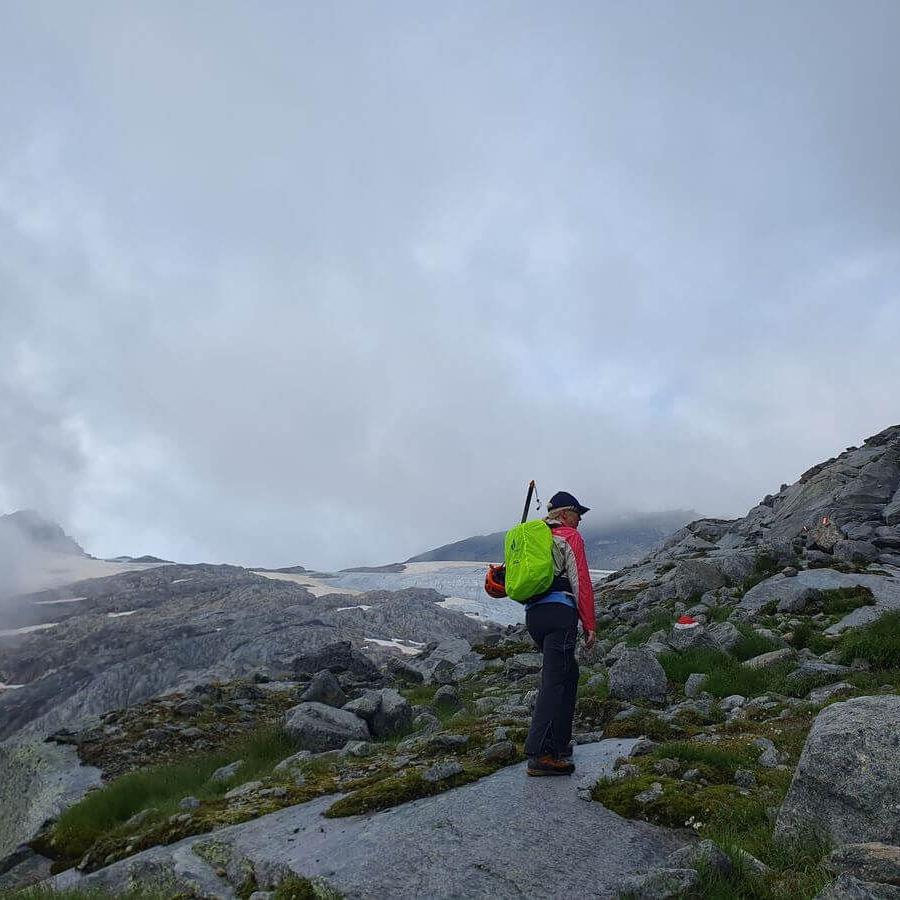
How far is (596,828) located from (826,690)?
6.34 m

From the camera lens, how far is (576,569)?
797cm

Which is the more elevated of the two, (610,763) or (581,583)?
(581,583)

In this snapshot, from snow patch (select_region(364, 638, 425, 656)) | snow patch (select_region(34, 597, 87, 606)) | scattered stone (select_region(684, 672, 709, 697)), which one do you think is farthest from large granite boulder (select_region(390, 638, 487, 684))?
snow patch (select_region(34, 597, 87, 606))

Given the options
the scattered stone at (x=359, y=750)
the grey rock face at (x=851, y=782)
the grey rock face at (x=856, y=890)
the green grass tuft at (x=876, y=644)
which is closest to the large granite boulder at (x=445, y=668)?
the scattered stone at (x=359, y=750)

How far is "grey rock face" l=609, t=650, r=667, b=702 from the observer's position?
11.6 meters

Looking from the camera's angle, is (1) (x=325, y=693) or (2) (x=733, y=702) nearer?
(2) (x=733, y=702)

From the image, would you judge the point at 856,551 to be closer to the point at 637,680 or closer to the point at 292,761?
the point at 637,680

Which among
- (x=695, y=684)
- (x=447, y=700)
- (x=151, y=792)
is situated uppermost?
(x=695, y=684)

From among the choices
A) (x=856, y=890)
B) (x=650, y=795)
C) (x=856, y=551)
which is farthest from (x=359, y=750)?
(x=856, y=551)

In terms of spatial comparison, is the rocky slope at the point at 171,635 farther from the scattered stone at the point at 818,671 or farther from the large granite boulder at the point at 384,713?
the scattered stone at the point at 818,671

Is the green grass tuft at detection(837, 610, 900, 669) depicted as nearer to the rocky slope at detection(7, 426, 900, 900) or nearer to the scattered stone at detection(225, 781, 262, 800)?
the rocky slope at detection(7, 426, 900, 900)

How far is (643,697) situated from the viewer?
11523 mm

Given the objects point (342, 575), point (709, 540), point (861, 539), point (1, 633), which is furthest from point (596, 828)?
point (342, 575)

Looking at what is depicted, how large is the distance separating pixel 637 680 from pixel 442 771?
564cm
